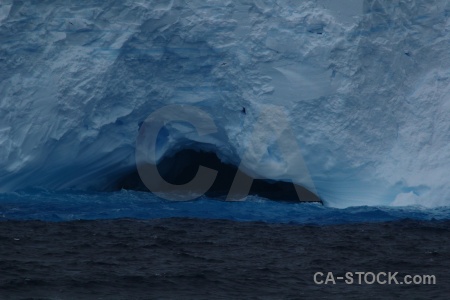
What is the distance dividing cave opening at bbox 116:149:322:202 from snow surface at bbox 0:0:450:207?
4.19 ft

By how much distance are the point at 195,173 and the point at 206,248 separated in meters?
4.93

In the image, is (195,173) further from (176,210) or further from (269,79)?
(269,79)

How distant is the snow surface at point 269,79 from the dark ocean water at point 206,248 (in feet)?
2.05

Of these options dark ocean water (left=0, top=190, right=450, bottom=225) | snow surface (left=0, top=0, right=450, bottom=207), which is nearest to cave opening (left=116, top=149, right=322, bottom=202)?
dark ocean water (left=0, top=190, right=450, bottom=225)

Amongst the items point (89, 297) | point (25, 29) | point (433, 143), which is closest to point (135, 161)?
point (25, 29)

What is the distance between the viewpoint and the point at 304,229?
10.5 meters

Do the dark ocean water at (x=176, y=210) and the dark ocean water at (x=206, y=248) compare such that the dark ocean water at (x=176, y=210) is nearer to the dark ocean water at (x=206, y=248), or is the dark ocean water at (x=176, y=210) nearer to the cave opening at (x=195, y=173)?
the dark ocean water at (x=206, y=248)

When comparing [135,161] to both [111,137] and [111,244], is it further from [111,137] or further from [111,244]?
[111,244]

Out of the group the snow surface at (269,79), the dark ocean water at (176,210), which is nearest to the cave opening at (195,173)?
the dark ocean water at (176,210)

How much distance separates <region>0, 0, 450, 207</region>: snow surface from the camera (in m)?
12.1

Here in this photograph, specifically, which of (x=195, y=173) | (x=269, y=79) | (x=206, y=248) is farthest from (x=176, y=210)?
(x=206, y=248)

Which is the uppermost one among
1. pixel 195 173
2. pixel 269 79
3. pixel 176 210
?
pixel 269 79

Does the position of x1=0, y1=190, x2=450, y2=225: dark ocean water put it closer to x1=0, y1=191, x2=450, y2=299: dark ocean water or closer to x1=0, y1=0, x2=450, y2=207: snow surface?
x1=0, y1=191, x2=450, y2=299: dark ocean water

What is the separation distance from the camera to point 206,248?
9.27 m
